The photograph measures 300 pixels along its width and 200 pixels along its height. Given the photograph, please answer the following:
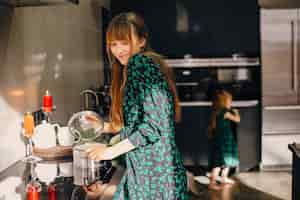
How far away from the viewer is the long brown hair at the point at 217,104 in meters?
5.35

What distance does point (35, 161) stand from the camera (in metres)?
2.26

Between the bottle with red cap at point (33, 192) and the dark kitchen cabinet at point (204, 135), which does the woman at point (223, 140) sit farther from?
the bottle with red cap at point (33, 192)

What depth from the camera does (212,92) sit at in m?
5.50

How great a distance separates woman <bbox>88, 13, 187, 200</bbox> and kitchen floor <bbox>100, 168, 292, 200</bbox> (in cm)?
239

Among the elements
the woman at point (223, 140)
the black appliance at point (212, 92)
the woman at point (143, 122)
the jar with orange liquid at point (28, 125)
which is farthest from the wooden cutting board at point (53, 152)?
the black appliance at point (212, 92)

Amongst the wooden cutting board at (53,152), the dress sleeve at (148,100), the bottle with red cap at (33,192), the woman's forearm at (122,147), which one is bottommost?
the bottle with red cap at (33,192)

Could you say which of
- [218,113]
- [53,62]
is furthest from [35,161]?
[218,113]

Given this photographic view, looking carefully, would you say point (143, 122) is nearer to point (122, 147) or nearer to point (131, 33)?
point (122, 147)

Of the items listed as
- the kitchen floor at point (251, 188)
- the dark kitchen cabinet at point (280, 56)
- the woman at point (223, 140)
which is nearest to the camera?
the kitchen floor at point (251, 188)

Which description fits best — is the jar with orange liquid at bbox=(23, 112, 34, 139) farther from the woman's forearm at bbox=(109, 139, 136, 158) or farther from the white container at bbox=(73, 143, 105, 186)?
the woman's forearm at bbox=(109, 139, 136, 158)

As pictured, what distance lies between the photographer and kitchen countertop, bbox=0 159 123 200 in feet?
5.76

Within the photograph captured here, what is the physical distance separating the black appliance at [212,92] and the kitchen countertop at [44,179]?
3.33 metres

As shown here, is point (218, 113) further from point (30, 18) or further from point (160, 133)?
point (160, 133)

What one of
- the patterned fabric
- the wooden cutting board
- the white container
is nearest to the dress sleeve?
the white container
